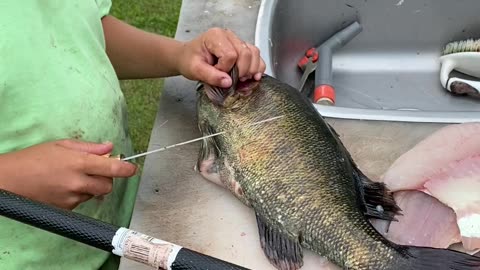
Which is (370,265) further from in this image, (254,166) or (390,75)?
(390,75)

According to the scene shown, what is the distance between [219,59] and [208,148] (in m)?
0.14

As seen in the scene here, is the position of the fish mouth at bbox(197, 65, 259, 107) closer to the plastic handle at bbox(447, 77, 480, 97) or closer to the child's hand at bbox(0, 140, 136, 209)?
the child's hand at bbox(0, 140, 136, 209)

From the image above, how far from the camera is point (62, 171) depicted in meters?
1.00

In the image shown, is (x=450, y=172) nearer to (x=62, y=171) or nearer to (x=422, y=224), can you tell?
(x=422, y=224)

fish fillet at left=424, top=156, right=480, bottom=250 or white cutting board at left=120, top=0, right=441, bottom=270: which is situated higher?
fish fillet at left=424, top=156, right=480, bottom=250

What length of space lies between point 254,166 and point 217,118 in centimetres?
13

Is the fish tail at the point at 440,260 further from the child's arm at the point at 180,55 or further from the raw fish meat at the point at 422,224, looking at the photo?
the child's arm at the point at 180,55

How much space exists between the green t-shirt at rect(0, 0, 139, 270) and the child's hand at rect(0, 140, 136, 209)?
0.08 meters

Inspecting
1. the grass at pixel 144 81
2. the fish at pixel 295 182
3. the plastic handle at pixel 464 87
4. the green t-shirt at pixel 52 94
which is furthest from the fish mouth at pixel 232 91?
the grass at pixel 144 81

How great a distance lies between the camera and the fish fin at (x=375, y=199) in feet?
3.36

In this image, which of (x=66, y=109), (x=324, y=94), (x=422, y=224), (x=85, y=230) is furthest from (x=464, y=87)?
(x=85, y=230)

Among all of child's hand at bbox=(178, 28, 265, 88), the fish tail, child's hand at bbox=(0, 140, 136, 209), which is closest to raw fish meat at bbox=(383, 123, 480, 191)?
the fish tail

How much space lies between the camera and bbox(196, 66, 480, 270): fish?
0.94m

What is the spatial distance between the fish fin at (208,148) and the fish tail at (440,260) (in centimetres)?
35
